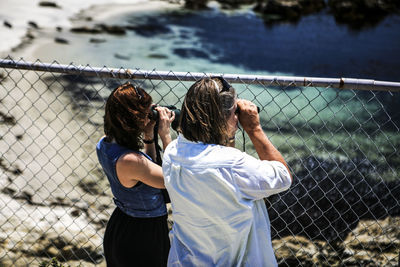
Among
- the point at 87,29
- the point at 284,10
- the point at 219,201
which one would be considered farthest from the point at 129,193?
the point at 284,10

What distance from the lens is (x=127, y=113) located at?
1.87 m

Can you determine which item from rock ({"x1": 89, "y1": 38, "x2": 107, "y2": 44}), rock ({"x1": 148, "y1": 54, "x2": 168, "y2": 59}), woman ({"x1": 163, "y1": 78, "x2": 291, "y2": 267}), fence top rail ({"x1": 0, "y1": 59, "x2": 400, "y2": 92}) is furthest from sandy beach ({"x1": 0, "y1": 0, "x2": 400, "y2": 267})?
rock ({"x1": 89, "y1": 38, "x2": 107, "y2": 44})

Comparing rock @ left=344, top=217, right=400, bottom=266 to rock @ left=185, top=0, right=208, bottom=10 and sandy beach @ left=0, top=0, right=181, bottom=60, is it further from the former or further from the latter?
rock @ left=185, top=0, right=208, bottom=10

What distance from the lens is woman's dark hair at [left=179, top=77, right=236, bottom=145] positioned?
62.2 inches

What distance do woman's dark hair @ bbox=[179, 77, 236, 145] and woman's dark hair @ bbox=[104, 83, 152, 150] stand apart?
0.32m

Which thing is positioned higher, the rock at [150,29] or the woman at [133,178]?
the woman at [133,178]

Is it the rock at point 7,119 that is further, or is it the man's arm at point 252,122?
the rock at point 7,119

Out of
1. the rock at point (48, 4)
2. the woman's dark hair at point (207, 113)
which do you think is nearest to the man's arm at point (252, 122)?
the woman's dark hair at point (207, 113)

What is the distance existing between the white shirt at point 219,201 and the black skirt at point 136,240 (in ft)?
1.31

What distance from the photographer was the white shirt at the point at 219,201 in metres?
1.54

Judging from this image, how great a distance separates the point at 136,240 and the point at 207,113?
896mm

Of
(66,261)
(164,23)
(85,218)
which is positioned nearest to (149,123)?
(66,261)

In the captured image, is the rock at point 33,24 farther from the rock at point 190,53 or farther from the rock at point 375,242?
the rock at point 375,242

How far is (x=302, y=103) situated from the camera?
7.70 m
